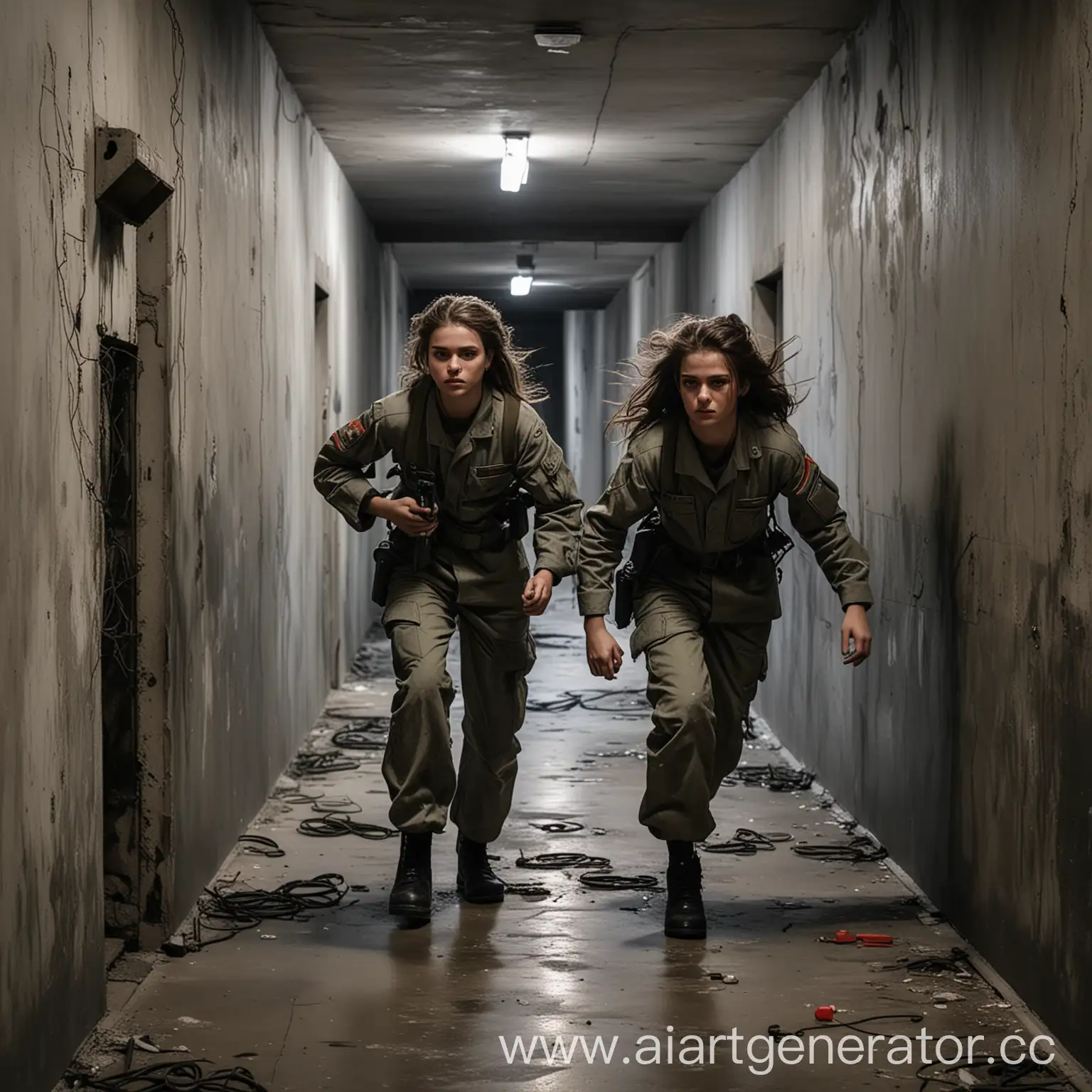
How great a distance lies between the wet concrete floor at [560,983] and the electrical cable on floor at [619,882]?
4 cm

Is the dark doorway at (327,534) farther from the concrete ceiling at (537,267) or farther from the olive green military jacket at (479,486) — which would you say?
the concrete ceiling at (537,267)

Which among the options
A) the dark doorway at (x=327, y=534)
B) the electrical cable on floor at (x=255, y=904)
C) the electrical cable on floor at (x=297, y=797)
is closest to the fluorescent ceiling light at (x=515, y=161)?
the dark doorway at (x=327, y=534)

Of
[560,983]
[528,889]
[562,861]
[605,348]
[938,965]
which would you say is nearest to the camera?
[560,983]

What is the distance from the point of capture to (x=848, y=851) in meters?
5.75

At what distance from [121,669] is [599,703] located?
205 inches

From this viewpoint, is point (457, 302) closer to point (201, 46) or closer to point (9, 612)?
point (201, 46)

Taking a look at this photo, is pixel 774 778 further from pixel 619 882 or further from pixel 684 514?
pixel 684 514

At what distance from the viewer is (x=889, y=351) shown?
18.8 feet

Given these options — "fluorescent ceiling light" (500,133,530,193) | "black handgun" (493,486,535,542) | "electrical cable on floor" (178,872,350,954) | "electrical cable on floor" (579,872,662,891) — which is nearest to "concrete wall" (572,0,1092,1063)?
"electrical cable on floor" (579,872,662,891)

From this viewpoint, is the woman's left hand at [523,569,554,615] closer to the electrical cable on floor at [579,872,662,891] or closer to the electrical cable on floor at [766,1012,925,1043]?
the electrical cable on floor at [579,872,662,891]

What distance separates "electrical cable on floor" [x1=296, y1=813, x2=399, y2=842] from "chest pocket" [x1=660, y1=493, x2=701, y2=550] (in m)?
1.82

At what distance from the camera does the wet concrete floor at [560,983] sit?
362cm

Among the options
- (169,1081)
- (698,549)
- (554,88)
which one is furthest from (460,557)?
(554,88)

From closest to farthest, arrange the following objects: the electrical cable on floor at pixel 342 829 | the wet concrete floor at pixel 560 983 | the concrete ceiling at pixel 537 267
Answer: the wet concrete floor at pixel 560 983 → the electrical cable on floor at pixel 342 829 → the concrete ceiling at pixel 537 267
